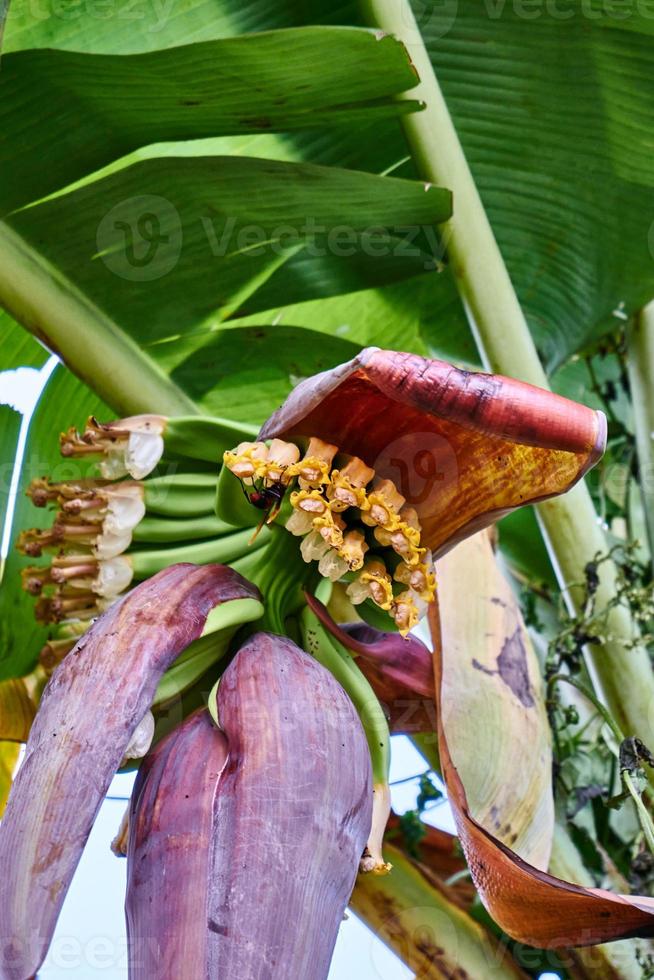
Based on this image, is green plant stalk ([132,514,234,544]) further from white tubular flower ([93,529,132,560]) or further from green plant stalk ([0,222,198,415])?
green plant stalk ([0,222,198,415])

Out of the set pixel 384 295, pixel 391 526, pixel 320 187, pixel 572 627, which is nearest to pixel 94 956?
pixel 391 526

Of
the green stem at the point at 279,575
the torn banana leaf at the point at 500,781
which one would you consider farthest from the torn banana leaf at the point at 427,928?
the green stem at the point at 279,575

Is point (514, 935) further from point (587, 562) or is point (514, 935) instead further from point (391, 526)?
point (587, 562)

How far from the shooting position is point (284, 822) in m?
0.51

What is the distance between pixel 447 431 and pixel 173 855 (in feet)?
0.91

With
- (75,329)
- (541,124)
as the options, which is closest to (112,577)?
(75,329)

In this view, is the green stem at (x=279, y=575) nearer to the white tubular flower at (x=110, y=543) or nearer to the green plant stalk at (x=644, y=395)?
the white tubular flower at (x=110, y=543)

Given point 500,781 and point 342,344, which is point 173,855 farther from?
point 342,344

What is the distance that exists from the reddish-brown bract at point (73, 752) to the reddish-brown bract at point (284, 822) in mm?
54

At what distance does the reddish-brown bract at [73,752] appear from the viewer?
47 centimetres

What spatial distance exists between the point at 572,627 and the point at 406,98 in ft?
1.51

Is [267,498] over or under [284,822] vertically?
over

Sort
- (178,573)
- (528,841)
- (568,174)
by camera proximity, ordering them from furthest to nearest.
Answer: (568,174) < (528,841) < (178,573)

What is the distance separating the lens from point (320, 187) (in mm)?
873
